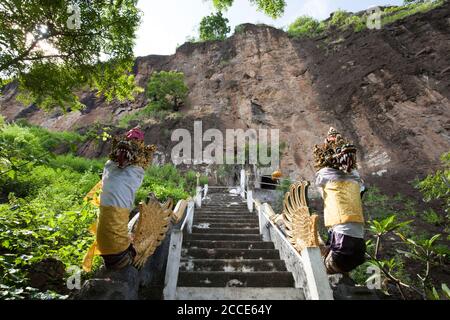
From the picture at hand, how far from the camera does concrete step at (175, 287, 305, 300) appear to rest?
3.45 m

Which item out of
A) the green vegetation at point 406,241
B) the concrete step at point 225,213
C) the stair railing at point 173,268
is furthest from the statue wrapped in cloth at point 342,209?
the concrete step at point 225,213

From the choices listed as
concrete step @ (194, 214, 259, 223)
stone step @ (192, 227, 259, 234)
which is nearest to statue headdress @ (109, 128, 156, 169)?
stone step @ (192, 227, 259, 234)

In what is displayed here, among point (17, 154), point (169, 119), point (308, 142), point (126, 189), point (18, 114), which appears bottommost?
point (126, 189)

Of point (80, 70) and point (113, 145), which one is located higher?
point (80, 70)

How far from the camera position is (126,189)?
3105 mm

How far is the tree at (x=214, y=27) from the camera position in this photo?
2989 centimetres

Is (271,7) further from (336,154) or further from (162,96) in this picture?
(162,96)

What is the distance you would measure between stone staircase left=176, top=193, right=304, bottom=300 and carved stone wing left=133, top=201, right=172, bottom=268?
653mm

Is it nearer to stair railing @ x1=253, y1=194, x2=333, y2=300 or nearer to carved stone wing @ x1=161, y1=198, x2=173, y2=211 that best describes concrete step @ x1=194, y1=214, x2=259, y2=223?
stair railing @ x1=253, y1=194, x2=333, y2=300

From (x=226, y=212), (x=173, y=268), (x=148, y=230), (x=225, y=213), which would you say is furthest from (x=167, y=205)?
(x=226, y=212)
